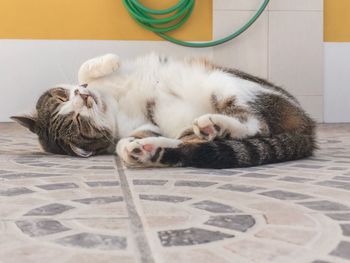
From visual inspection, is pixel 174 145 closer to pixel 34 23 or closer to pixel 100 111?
pixel 100 111

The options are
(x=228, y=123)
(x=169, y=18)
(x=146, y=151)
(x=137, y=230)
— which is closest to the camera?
(x=137, y=230)

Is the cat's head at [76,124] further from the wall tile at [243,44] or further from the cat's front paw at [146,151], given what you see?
the wall tile at [243,44]

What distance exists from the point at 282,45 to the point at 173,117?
197 cm

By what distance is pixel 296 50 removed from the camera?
3766 mm

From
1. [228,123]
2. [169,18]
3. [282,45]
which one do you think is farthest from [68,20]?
[228,123]

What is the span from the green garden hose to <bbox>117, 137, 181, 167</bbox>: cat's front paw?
83.8 inches

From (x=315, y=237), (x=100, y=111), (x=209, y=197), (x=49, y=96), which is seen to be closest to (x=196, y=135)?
(x=100, y=111)

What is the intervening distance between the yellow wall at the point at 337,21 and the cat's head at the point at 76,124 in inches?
91.4

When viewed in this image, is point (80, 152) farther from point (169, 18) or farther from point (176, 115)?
point (169, 18)

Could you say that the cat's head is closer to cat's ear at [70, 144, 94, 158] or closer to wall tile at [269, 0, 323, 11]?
cat's ear at [70, 144, 94, 158]

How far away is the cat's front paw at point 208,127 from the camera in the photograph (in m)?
1.64

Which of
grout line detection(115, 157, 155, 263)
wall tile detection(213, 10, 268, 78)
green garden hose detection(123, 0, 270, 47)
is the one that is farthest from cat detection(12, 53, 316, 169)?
wall tile detection(213, 10, 268, 78)

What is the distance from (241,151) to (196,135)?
18cm

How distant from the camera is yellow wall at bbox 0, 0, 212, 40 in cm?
360
